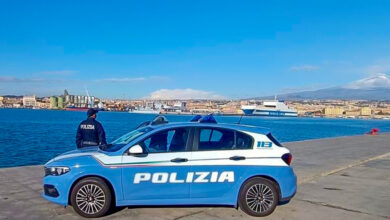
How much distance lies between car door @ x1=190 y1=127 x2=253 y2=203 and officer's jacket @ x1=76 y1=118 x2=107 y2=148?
2291mm

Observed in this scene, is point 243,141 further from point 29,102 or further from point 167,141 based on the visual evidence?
point 29,102

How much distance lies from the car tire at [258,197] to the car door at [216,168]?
0.18 metres

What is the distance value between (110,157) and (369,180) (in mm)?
6814

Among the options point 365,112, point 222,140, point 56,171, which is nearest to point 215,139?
point 222,140

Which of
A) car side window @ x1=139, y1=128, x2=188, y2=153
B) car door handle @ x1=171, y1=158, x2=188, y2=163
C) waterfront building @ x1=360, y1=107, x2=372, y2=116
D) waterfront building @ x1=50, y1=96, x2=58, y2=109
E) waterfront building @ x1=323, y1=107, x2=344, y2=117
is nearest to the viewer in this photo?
car door handle @ x1=171, y1=158, x2=188, y2=163

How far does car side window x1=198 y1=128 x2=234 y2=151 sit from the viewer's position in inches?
232

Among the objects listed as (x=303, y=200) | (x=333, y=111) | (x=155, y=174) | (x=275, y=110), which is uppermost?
(x=155, y=174)

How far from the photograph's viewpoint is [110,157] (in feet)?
18.2

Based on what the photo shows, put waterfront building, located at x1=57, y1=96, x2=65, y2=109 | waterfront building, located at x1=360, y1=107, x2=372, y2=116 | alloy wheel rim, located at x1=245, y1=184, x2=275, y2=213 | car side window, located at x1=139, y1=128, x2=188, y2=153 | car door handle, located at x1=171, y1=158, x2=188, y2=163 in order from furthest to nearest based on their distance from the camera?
waterfront building, located at x1=57, y1=96, x2=65, y2=109 < waterfront building, located at x1=360, y1=107, x2=372, y2=116 < alloy wheel rim, located at x1=245, y1=184, x2=275, y2=213 < car side window, located at x1=139, y1=128, x2=188, y2=153 < car door handle, located at x1=171, y1=158, x2=188, y2=163

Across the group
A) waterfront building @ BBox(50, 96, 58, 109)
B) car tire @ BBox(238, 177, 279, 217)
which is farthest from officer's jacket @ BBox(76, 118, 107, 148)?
waterfront building @ BBox(50, 96, 58, 109)

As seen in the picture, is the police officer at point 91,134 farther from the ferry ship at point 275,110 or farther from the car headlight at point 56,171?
the ferry ship at point 275,110

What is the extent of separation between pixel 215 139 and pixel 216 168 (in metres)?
0.53

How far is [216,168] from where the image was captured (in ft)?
18.7

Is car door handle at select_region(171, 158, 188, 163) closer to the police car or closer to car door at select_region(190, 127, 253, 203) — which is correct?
the police car
